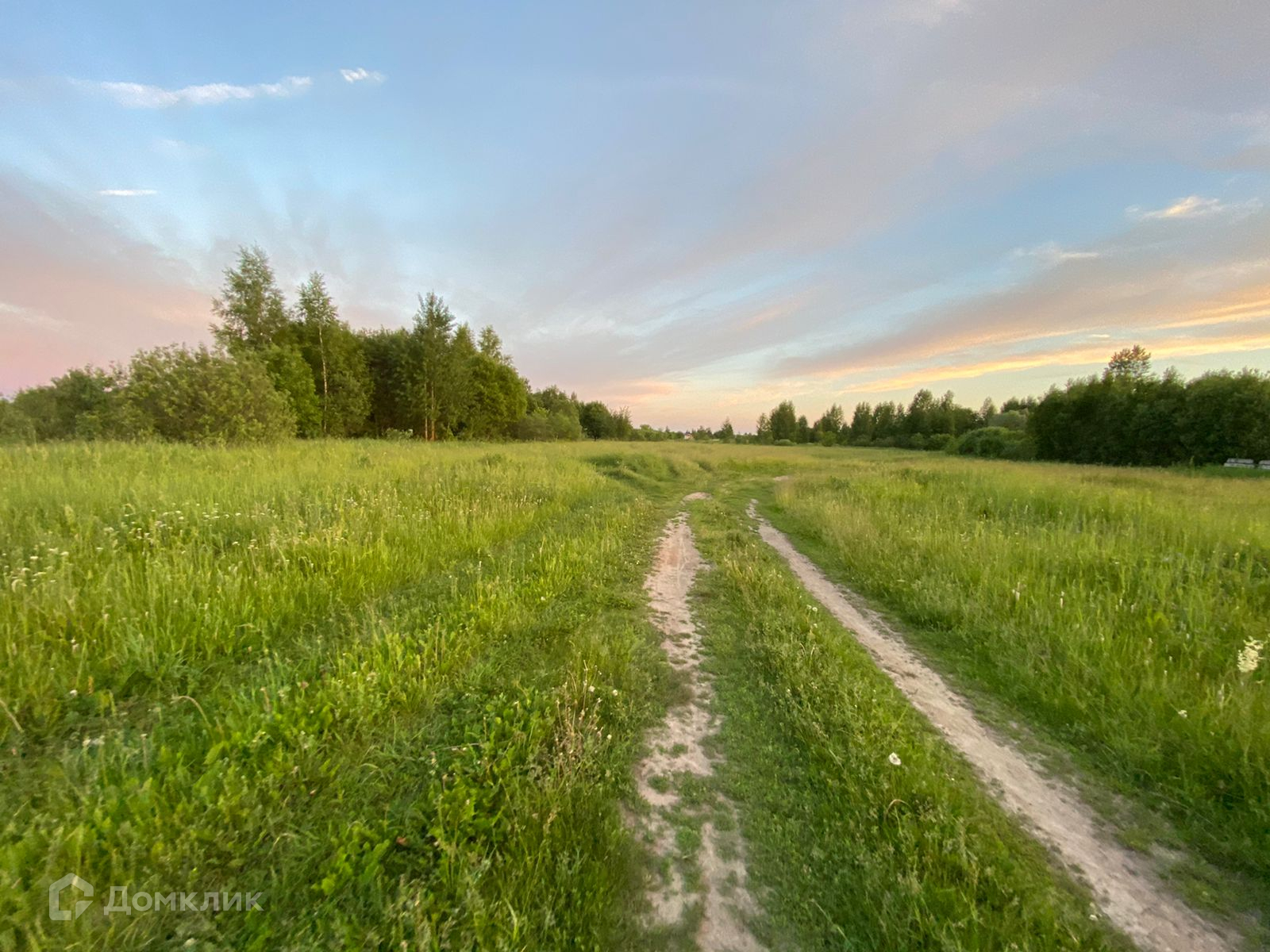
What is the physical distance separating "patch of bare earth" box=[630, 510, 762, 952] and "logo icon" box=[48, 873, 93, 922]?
2580 mm

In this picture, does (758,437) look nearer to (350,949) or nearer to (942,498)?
(942,498)

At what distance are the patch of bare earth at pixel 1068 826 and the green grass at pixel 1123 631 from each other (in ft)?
0.83

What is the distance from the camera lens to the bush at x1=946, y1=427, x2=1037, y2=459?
1841 inches

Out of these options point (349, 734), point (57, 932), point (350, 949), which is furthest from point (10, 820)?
point (350, 949)

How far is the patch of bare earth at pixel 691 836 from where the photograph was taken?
7.00 feet

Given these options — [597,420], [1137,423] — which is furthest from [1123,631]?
[597,420]

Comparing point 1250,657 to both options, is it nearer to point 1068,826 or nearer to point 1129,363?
point 1068,826

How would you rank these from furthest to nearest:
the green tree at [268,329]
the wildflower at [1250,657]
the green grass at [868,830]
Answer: the green tree at [268,329]
the wildflower at [1250,657]
the green grass at [868,830]

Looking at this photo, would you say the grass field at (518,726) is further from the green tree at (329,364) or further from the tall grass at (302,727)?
the green tree at (329,364)

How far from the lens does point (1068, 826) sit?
110 inches

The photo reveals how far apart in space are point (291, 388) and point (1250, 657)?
119ft


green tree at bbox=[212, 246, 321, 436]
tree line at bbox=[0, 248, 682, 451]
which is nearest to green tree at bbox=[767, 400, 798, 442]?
tree line at bbox=[0, 248, 682, 451]

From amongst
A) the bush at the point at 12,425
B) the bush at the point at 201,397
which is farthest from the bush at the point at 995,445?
the bush at the point at 12,425

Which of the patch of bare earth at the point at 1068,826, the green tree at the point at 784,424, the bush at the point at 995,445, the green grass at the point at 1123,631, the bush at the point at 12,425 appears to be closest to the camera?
the patch of bare earth at the point at 1068,826
